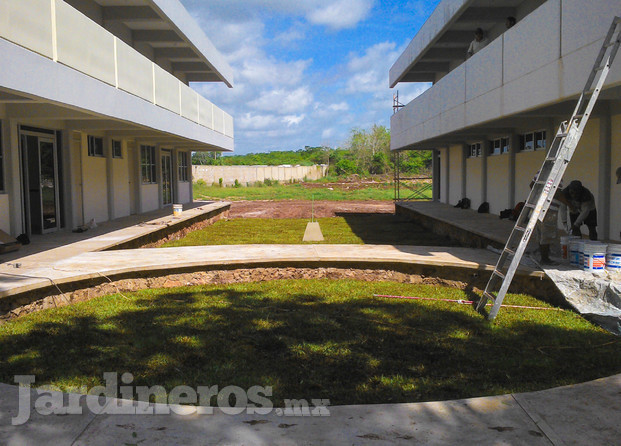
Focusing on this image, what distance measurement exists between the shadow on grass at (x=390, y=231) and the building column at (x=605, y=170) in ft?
14.5

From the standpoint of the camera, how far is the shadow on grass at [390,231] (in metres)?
15.4

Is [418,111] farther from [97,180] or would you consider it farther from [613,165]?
[97,180]

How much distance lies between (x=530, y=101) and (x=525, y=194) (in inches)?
266

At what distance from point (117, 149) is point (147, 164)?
287 centimetres

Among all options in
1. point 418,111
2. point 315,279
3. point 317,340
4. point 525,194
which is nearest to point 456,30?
point 418,111

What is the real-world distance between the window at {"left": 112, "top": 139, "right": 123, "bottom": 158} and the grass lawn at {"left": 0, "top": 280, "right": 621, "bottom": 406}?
34.8 ft

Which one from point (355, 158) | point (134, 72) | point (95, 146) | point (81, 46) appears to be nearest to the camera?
point (81, 46)

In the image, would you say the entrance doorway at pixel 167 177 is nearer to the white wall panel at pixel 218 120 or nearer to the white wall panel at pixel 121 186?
the white wall panel at pixel 218 120

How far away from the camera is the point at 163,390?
15.5ft

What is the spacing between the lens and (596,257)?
25.5 ft

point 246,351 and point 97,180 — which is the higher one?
point 97,180

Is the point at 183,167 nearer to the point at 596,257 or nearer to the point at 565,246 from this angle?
the point at 565,246

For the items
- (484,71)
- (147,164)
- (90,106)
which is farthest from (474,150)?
(90,106)

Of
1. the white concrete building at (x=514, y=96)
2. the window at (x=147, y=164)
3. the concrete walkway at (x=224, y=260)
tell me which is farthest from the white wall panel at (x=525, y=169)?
the window at (x=147, y=164)
